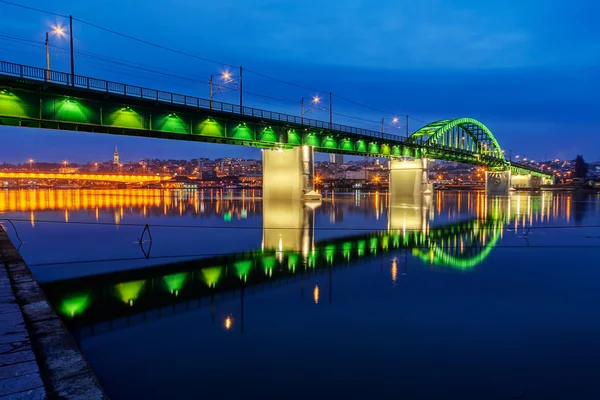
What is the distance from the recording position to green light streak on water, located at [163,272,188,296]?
548 inches

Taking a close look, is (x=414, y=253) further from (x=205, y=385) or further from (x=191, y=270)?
(x=205, y=385)

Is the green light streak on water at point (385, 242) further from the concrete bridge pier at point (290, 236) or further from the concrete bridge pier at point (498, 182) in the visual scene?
the concrete bridge pier at point (498, 182)

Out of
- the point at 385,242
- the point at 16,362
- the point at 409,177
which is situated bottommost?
the point at 385,242

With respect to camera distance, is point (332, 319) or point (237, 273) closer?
point (332, 319)

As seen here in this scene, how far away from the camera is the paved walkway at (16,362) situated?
541 cm

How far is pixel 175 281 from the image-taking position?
15.2m

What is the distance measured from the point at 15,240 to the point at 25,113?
1392 cm

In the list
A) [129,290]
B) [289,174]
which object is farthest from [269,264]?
[289,174]

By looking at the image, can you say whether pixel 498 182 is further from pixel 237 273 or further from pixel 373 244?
pixel 237 273

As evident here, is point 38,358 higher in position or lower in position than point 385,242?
higher

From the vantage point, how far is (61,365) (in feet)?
22.0

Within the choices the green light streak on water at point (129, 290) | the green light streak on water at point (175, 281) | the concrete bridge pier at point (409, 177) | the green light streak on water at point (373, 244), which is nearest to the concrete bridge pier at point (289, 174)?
the green light streak on water at point (373, 244)

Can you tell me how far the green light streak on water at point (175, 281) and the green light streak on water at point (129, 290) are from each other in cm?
88

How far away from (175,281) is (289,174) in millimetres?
53448
